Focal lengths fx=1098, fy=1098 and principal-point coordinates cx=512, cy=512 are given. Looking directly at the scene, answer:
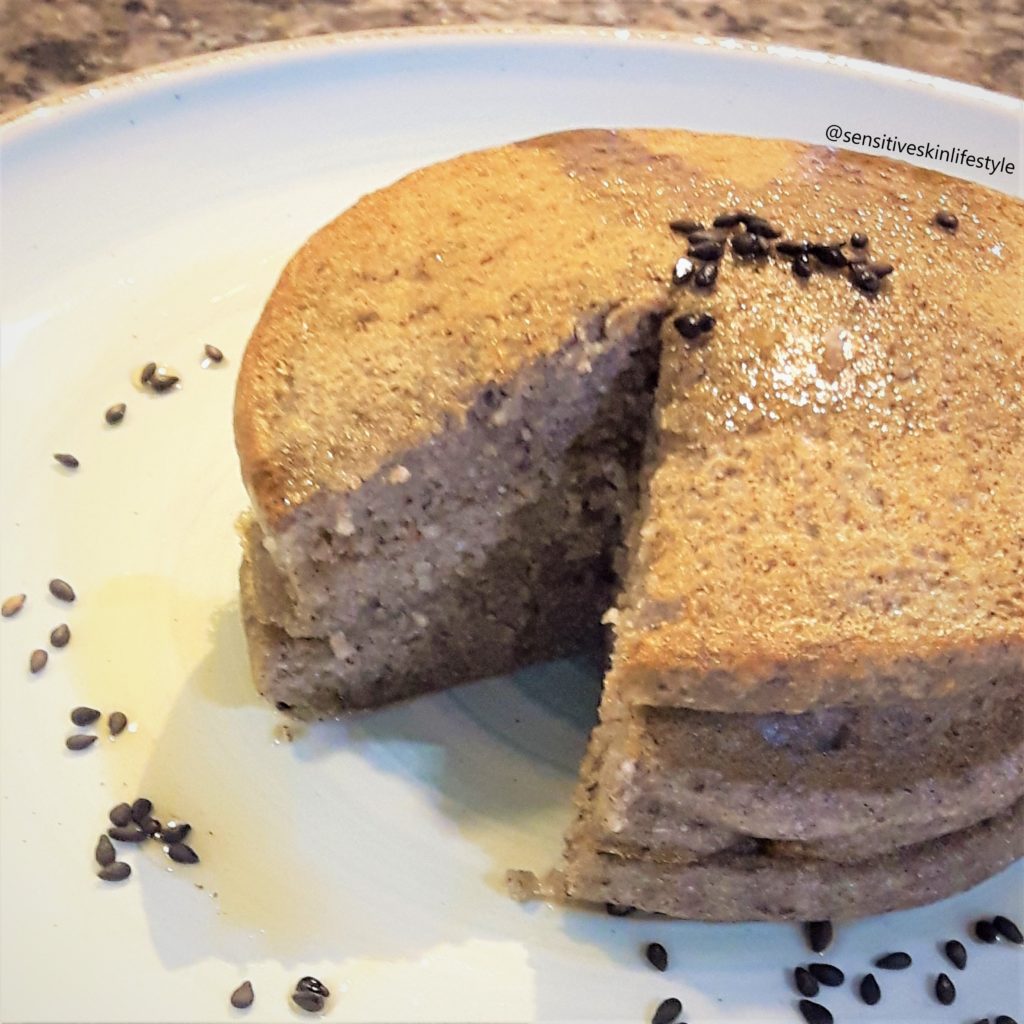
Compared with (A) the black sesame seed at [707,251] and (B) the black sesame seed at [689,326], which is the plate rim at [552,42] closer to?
(A) the black sesame seed at [707,251]

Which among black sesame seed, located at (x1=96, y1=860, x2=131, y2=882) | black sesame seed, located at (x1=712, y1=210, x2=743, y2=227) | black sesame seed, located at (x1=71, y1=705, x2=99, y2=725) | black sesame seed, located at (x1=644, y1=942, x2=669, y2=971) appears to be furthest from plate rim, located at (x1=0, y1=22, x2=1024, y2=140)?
black sesame seed, located at (x1=644, y1=942, x2=669, y2=971)

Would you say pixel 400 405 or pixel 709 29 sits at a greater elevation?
pixel 709 29

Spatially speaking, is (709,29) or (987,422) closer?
(987,422)

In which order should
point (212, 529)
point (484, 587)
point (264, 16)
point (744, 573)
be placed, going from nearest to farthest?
point (744, 573)
point (484, 587)
point (212, 529)
point (264, 16)

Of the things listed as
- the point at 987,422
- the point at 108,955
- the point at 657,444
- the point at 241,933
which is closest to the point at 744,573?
the point at 657,444

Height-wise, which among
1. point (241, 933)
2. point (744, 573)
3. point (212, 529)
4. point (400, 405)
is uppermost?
point (400, 405)

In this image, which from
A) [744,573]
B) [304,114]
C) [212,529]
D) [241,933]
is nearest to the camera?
[744,573]

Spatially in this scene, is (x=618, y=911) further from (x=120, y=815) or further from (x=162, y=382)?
(x=162, y=382)

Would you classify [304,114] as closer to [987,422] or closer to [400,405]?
[400,405]

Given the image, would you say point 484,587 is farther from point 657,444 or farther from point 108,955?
point 108,955
